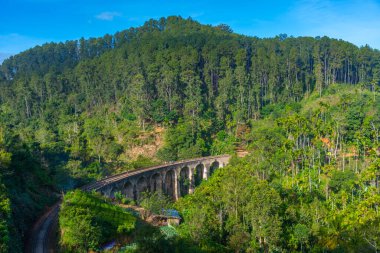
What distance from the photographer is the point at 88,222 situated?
24.9 meters

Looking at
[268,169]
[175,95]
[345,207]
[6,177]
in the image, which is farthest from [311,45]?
[6,177]

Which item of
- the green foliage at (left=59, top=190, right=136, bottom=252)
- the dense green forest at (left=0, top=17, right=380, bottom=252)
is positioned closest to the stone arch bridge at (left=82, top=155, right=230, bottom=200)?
the dense green forest at (left=0, top=17, right=380, bottom=252)

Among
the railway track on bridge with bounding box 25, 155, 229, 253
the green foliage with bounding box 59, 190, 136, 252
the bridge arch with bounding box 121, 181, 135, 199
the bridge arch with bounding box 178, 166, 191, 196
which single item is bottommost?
the bridge arch with bounding box 178, 166, 191, 196

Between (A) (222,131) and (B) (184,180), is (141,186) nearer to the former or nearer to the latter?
(B) (184,180)

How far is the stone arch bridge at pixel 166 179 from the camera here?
47500 mm

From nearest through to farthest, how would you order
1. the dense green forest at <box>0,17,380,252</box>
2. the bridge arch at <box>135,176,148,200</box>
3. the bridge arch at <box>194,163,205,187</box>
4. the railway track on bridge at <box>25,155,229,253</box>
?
the railway track on bridge at <box>25,155,229,253</box> → the dense green forest at <box>0,17,380,252</box> → the bridge arch at <box>135,176,148,200</box> → the bridge arch at <box>194,163,205,187</box>

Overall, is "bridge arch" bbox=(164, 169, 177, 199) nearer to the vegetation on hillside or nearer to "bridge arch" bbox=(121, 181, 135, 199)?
"bridge arch" bbox=(121, 181, 135, 199)

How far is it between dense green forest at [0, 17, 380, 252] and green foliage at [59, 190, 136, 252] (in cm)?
363

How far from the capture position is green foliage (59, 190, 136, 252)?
24344 mm

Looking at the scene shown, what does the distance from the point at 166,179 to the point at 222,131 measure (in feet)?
73.0

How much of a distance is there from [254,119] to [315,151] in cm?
2813

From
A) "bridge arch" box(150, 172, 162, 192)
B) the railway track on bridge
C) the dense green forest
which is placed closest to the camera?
the railway track on bridge

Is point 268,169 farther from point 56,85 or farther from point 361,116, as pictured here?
point 56,85

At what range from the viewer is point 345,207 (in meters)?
41.8
